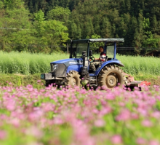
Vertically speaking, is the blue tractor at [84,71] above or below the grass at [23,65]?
above

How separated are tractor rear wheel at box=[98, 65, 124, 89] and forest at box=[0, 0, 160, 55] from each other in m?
31.7

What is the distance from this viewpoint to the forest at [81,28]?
4623 centimetres

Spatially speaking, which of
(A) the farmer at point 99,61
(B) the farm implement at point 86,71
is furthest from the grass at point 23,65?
(A) the farmer at point 99,61

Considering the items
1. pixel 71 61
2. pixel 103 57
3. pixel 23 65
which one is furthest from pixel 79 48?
pixel 23 65

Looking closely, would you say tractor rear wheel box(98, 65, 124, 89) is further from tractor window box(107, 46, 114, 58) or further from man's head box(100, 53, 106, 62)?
tractor window box(107, 46, 114, 58)

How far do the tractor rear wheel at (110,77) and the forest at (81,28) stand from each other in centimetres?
3171

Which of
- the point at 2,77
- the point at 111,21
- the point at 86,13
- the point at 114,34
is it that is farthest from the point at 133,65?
the point at 86,13

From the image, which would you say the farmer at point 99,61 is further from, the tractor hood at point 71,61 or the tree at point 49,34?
the tree at point 49,34

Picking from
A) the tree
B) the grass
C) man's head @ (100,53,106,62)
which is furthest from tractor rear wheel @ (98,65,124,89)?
the tree

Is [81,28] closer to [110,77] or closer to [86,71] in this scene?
[110,77]

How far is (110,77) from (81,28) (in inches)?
2246

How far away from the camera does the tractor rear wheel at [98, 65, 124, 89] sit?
10305 millimetres

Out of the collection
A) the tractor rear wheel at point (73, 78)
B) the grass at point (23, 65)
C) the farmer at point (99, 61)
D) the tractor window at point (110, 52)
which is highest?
the tractor window at point (110, 52)
